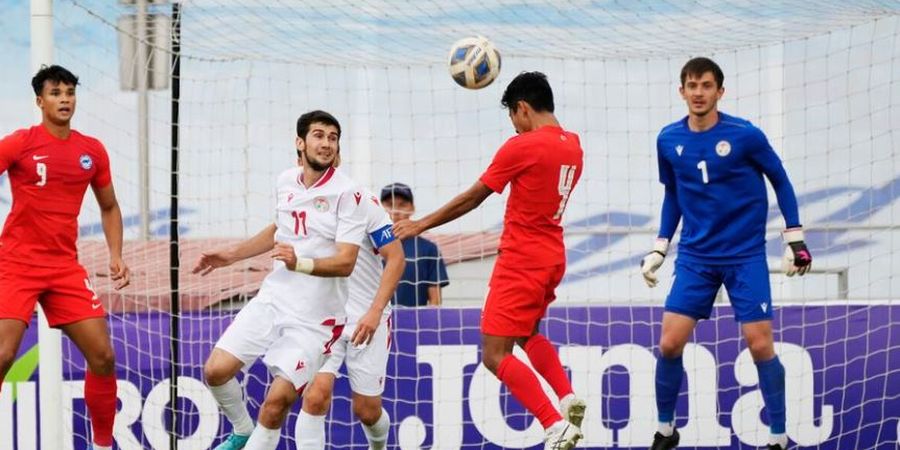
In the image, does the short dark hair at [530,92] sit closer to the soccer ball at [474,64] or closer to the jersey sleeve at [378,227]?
the soccer ball at [474,64]

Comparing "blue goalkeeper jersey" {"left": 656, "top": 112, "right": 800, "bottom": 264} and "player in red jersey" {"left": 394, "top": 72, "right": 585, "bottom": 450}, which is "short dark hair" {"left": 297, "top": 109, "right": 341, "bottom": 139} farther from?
"blue goalkeeper jersey" {"left": 656, "top": 112, "right": 800, "bottom": 264}

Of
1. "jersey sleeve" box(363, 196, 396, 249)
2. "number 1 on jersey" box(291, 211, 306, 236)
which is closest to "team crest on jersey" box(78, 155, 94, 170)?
"number 1 on jersey" box(291, 211, 306, 236)

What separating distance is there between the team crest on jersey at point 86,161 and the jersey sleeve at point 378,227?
1.61 m

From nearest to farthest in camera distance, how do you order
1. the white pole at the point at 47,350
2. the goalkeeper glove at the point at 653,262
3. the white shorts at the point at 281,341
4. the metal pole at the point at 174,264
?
the white shorts at the point at 281,341 < the goalkeeper glove at the point at 653,262 < the white pole at the point at 47,350 < the metal pole at the point at 174,264

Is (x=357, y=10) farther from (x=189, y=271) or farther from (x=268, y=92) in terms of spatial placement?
(x=189, y=271)

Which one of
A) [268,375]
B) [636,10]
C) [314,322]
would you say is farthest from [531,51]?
[314,322]

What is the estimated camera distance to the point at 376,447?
30.9ft

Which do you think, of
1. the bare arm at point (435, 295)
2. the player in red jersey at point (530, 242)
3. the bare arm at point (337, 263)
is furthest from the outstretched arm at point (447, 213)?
the bare arm at point (435, 295)

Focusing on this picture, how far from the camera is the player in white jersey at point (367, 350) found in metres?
8.45

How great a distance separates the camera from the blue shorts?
8578mm

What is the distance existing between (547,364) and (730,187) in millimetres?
1380

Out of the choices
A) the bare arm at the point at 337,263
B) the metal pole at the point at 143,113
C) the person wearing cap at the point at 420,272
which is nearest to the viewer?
the bare arm at the point at 337,263

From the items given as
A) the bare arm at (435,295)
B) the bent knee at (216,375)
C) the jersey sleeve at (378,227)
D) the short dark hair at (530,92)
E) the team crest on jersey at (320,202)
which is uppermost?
the short dark hair at (530,92)

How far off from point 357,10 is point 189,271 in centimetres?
218
